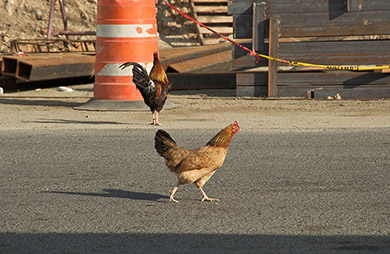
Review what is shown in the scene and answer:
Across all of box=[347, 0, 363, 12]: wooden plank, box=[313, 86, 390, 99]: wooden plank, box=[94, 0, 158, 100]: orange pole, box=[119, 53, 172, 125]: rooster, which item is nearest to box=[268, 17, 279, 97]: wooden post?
box=[313, 86, 390, 99]: wooden plank

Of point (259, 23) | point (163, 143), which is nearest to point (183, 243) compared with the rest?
point (163, 143)

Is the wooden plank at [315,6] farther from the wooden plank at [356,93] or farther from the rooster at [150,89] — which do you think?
the rooster at [150,89]

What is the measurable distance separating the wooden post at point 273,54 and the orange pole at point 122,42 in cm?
272

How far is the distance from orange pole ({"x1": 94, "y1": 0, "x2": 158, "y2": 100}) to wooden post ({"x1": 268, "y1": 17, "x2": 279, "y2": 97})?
8.93 ft

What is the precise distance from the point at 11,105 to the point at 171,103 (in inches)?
115

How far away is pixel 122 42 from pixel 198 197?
21.7 ft

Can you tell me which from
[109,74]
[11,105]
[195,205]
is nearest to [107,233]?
[195,205]

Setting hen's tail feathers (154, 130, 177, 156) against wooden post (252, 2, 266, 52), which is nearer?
hen's tail feathers (154, 130, 177, 156)

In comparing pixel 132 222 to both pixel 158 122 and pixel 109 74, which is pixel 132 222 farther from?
pixel 109 74

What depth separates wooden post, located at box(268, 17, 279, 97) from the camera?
1438 cm

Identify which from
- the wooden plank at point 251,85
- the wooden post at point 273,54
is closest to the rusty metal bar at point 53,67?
the wooden plank at point 251,85

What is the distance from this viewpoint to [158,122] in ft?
35.3

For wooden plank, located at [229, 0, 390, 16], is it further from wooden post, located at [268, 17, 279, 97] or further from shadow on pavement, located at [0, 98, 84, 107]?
shadow on pavement, located at [0, 98, 84, 107]

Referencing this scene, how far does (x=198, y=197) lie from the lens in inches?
252
